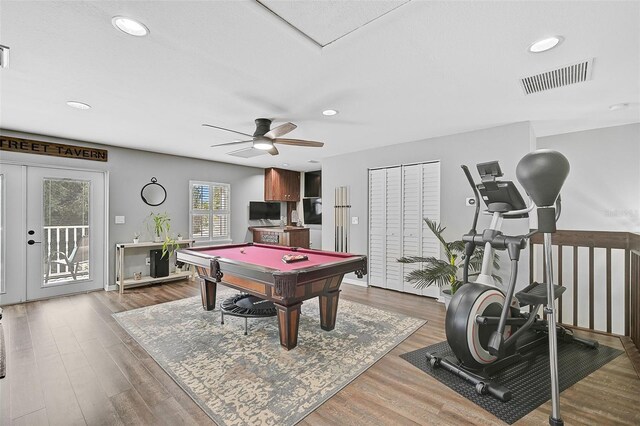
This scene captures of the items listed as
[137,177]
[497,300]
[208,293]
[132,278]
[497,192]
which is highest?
[137,177]

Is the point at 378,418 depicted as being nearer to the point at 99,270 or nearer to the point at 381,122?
the point at 381,122

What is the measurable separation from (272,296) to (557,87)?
322 centimetres

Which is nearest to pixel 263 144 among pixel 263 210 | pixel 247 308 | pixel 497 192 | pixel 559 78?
pixel 247 308

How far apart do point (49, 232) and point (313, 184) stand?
5.25 meters

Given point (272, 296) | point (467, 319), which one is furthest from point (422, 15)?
point (272, 296)

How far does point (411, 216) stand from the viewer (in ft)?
15.5

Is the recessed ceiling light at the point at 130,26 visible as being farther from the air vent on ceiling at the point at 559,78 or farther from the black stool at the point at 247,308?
the air vent on ceiling at the point at 559,78

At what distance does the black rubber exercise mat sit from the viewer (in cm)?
199

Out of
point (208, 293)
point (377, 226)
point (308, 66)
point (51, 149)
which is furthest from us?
point (377, 226)

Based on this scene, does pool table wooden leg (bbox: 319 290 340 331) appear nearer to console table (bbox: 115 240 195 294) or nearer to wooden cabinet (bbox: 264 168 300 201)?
console table (bbox: 115 240 195 294)

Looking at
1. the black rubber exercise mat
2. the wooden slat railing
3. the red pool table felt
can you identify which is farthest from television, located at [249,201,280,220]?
the wooden slat railing

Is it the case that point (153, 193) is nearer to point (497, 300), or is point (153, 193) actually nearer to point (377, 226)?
point (377, 226)

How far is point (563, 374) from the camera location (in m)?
2.37

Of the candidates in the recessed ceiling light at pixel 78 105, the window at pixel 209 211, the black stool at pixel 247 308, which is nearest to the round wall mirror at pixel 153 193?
the window at pixel 209 211
